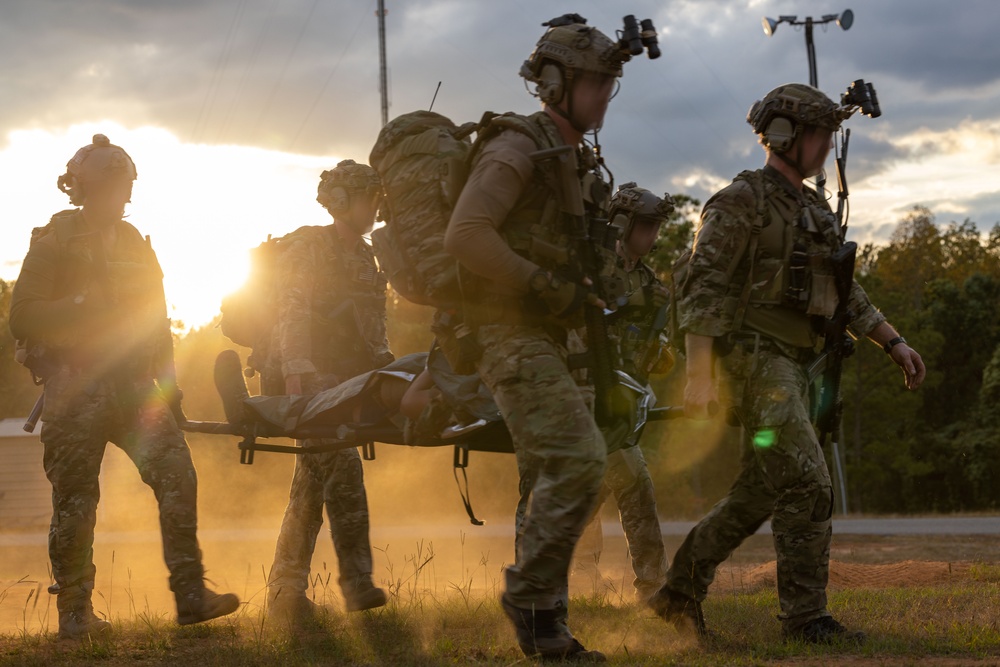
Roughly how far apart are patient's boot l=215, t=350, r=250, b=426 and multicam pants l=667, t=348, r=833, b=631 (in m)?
2.72

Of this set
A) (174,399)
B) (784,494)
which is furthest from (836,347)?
(174,399)

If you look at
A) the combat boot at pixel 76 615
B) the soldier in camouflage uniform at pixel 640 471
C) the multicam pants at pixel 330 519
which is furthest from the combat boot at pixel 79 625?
the soldier in camouflage uniform at pixel 640 471

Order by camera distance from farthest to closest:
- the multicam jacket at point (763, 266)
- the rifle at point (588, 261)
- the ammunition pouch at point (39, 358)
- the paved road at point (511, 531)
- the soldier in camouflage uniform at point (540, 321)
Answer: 1. the paved road at point (511, 531)
2. the ammunition pouch at point (39, 358)
3. the multicam jacket at point (763, 266)
4. the rifle at point (588, 261)
5. the soldier in camouflage uniform at point (540, 321)

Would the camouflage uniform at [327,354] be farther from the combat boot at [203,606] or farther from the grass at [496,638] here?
the combat boot at [203,606]

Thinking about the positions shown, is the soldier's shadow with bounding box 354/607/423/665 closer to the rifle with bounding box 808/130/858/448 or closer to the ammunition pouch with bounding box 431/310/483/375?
the ammunition pouch with bounding box 431/310/483/375

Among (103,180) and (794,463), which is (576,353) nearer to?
(794,463)

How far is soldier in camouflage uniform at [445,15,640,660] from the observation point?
4.89 metres

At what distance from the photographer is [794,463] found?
223 inches

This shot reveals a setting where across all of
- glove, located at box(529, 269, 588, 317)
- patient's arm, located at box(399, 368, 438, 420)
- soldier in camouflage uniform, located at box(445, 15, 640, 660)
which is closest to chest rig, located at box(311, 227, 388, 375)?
patient's arm, located at box(399, 368, 438, 420)

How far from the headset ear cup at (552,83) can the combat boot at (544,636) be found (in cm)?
223

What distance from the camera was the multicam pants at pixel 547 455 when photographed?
493cm

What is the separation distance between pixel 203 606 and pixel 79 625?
989 millimetres

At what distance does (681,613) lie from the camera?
615 centimetres

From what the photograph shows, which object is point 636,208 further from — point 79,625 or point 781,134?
point 79,625
